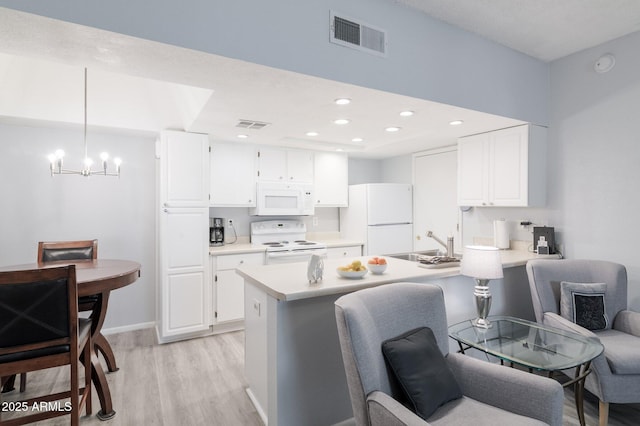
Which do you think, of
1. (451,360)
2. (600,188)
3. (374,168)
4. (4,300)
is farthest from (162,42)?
(374,168)

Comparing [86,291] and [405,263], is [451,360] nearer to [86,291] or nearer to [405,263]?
[405,263]

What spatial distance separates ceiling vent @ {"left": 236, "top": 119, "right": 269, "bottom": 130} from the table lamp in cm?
213

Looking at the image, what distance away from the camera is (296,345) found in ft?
6.56

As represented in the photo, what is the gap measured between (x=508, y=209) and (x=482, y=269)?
1.81 meters

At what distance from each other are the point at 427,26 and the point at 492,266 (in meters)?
1.80

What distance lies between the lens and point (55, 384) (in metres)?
2.67

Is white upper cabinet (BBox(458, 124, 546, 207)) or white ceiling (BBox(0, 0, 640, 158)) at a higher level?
white ceiling (BBox(0, 0, 640, 158))

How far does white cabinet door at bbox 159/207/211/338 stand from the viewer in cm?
350

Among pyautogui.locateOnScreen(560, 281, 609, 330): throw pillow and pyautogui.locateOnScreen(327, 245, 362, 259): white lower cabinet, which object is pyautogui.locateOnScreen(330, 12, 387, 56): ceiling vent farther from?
pyautogui.locateOnScreen(327, 245, 362, 259): white lower cabinet

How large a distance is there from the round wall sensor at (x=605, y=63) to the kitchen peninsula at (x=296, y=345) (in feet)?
7.98

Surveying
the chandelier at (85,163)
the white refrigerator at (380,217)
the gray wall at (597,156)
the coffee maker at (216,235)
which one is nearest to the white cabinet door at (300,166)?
the white refrigerator at (380,217)

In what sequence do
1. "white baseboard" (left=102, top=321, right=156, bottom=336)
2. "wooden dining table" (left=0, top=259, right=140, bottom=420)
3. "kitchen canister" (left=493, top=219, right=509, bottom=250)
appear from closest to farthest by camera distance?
"wooden dining table" (left=0, top=259, right=140, bottom=420) → "kitchen canister" (left=493, top=219, right=509, bottom=250) → "white baseboard" (left=102, top=321, right=156, bottom=336)

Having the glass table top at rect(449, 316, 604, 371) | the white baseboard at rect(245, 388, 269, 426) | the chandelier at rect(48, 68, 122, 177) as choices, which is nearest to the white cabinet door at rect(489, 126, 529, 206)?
the glass table top at rect(449, 316, 604, 371)

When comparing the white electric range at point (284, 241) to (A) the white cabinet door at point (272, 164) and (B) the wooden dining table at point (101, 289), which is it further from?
(B) the wooden dining table at point (101, 289)
